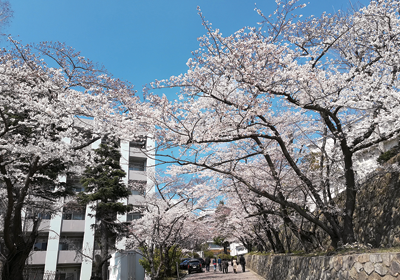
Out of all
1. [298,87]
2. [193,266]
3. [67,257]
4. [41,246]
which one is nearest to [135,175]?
[67,257]

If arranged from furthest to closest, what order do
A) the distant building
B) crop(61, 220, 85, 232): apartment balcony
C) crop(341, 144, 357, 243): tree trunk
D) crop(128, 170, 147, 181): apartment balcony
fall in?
the distant building → crop(128, 170, 147, 181): apartment balcony → crop(61, 220, 85, 232): apartment balcony → crop(341, 144, 357, 243): tree trunk

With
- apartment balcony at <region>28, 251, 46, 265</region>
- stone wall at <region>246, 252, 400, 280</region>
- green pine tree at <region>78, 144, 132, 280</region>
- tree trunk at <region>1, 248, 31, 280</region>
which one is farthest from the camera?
apartment balcony at <region>28, 251, 46, 265</region>

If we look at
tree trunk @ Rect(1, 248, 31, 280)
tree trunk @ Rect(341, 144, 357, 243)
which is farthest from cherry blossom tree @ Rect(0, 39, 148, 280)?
tree trunk @ Rect(341, 144, 357, 243)

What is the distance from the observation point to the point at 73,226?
2211 cm

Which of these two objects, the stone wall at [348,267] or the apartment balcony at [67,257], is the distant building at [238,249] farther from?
the stone wall at [348,267]

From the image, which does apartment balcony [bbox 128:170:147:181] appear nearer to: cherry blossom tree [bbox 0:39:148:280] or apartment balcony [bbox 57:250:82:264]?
apartment balcony [bbox 57:250:82:264]

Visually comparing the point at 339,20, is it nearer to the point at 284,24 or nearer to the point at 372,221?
the point at 284,24

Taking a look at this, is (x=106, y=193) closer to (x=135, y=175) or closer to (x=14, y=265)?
(x=14, y=265)

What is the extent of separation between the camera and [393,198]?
752 centimetres

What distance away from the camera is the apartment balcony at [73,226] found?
71.7ft

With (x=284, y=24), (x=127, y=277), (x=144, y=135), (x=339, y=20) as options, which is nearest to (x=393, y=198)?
(x=339, y=20)

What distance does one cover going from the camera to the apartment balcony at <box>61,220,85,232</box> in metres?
21.9

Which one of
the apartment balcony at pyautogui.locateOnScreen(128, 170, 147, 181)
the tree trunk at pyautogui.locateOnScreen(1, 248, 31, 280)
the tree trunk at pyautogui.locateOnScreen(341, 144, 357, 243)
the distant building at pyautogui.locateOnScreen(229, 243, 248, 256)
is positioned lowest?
the distant building at pyautogui.locateOnScreen(229, 243, 248, 256)

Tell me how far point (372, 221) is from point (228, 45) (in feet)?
22.6
